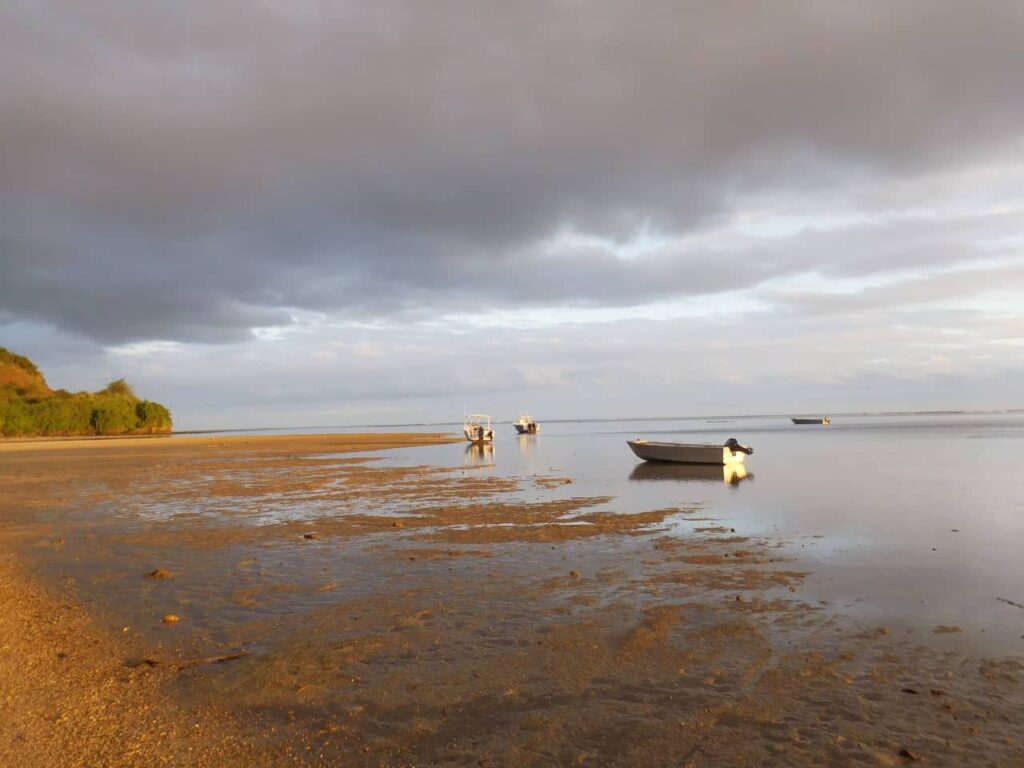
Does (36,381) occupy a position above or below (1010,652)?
above

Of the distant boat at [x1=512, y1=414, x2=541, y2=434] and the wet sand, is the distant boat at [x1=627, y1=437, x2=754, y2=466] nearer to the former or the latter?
the wet sand

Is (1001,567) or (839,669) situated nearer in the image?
(839,669)

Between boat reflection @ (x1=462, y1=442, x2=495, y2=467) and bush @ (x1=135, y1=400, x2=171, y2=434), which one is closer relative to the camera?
boat reflection @ (x1=462, y1=442, x2=495, y2=467)

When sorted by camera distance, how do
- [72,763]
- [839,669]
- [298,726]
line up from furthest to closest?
[839,669] < [298,726] < [72,763]

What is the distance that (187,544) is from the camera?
49.1 ft

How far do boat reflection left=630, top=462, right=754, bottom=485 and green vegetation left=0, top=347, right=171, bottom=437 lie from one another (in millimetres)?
102609

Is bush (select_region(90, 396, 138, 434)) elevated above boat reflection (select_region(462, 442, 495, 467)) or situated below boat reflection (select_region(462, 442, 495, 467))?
above

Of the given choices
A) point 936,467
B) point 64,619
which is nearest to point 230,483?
point 64,619

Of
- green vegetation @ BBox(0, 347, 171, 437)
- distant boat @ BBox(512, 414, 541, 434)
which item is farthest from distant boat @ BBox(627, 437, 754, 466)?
green vegetation @ BBox(0, 347, 171, 437)

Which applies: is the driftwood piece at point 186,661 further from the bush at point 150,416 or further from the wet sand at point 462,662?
the bush at point 150,416

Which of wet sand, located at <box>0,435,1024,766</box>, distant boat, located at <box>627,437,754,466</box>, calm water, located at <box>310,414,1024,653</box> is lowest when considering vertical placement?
calm water, located at <box>310,414,1024,653</box>

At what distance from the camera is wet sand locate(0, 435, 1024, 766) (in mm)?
5566

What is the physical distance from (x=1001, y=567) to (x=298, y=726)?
547 inches

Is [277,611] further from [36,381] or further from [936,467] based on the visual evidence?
[36,381]
